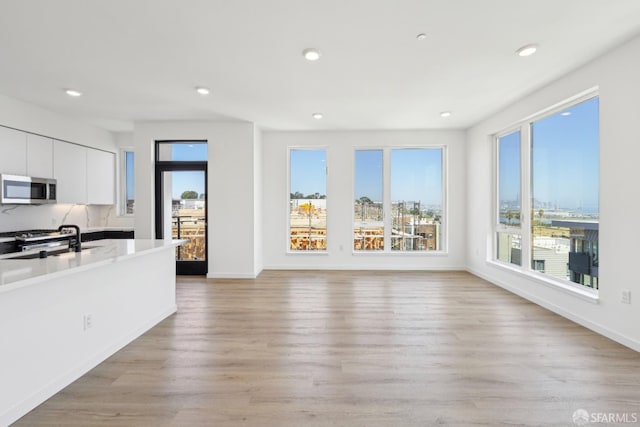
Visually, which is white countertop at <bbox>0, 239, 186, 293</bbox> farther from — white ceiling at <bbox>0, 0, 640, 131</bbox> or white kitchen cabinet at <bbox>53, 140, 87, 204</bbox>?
white kitchen cabinet at <bbox>53, 140, 87, 204</bbox>

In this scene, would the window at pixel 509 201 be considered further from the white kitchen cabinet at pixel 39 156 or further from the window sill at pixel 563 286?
the white kitchen cabinet at pixel 39 156

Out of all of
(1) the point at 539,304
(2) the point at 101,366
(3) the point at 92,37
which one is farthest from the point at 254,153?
(1) the point at 539,304

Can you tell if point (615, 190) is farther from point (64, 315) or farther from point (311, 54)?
point (64, 315)

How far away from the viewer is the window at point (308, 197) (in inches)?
236

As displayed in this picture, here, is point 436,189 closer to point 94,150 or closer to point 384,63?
point 384,63

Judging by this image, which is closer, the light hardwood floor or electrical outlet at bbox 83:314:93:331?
the light hardwood floor

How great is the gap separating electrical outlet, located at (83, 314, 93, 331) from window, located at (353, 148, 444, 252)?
4.40m

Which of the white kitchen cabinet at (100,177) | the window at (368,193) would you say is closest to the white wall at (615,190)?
the window at (368,193)

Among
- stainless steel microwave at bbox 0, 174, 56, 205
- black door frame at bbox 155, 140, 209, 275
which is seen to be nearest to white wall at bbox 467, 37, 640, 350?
black door frame at bbox 155, 140, 209, 275

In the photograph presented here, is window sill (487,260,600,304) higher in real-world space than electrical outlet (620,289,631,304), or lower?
lower

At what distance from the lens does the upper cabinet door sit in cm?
400

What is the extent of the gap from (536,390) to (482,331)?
99 centimetres

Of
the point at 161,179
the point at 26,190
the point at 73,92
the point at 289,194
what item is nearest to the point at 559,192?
the point at 289,194

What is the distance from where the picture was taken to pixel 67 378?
2.05 m
